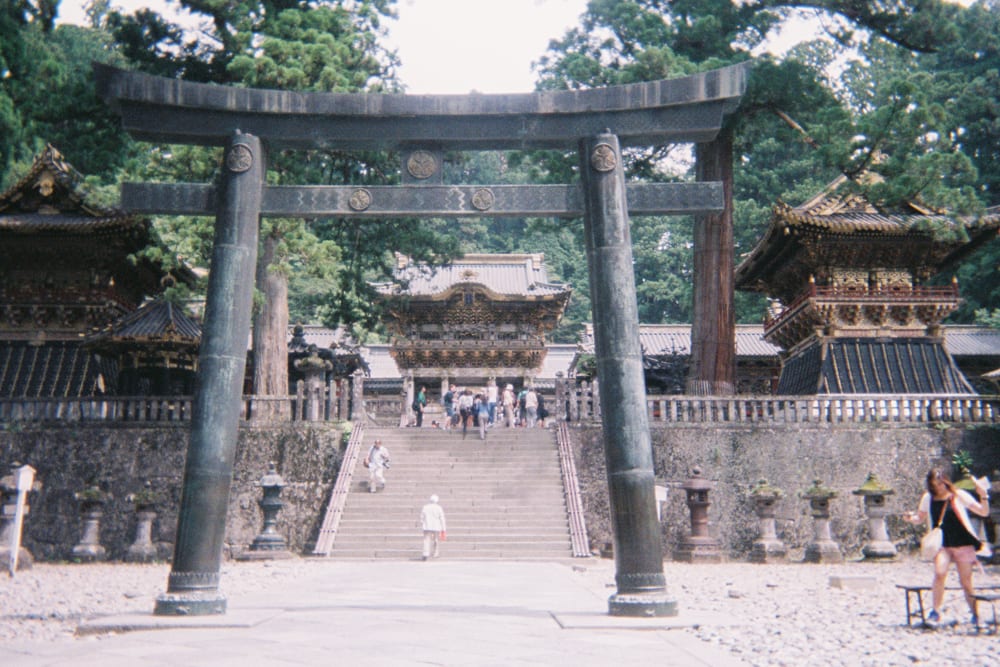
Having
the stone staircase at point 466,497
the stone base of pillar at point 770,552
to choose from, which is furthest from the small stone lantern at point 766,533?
the stone staircase at point 466,497

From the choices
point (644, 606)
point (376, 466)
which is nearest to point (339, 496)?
point (376, 466)

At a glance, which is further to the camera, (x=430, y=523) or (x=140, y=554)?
(x=140, y=554)

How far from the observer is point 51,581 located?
1388 cm

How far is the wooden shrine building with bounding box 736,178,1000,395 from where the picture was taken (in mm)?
22375

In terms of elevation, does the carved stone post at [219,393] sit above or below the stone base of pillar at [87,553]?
above

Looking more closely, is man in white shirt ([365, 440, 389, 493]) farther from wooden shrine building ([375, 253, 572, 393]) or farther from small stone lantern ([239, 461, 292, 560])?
wooden shrine building ([375, 253, 572, 393])

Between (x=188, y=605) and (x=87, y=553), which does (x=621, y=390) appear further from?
(x=87, y=553)

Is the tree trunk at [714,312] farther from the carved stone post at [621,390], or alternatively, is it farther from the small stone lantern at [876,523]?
the carved stone post at [621,390]

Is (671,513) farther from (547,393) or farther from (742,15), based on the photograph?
(547,393)

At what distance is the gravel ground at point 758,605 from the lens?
6.88m

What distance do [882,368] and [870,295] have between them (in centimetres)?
186

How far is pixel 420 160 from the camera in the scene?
9438mm

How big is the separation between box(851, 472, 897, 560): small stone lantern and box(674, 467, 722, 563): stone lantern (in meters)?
2.68

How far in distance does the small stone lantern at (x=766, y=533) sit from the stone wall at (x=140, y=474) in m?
8.67
